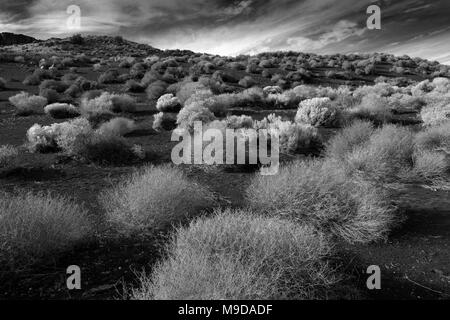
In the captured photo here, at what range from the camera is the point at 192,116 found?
1314cm

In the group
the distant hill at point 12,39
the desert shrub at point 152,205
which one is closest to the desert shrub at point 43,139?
the desert shrub at point 152,205

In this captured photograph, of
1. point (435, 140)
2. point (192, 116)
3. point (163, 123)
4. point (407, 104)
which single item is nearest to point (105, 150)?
point (163, 123)

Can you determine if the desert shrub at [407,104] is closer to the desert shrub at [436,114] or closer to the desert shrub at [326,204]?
the desert shrub at [436,114]

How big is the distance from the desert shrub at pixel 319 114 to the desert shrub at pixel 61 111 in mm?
8890

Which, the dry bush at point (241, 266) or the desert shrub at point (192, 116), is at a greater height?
the desert shrub at point (192, 116)

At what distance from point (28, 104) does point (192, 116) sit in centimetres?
712

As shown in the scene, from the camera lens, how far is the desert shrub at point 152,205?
19.2 feet

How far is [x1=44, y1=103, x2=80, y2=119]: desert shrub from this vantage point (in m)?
14.5

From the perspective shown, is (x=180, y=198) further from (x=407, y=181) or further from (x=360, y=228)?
(x=407, y=181)

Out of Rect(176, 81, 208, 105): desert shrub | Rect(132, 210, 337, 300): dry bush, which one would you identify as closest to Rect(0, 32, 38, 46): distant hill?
Rect(176, 81, 208, 105): desert shrub

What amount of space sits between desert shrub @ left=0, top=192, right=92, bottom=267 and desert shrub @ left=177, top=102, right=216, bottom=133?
7680 mm

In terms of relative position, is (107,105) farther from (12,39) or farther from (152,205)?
(12,39)

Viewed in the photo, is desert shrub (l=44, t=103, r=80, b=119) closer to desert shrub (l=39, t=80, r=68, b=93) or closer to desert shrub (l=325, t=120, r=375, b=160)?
desert shrub (l=39, t=80, r=68, b=93)
